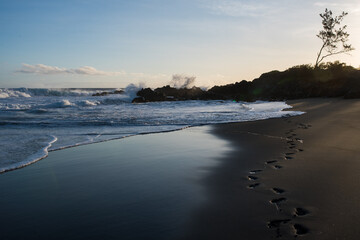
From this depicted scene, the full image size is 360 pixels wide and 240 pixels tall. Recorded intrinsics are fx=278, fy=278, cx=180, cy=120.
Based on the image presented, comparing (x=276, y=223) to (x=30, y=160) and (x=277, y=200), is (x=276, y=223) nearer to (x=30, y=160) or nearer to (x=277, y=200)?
(x=277, y=200)

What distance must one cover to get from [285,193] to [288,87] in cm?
2840

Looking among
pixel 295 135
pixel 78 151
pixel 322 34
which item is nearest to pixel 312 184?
pixel 295 135

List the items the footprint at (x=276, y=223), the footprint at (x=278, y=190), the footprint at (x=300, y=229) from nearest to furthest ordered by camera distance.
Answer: the footprint at (x=300, y=229), the footprint at (x=276, y=223), the footprint at (x=278, y=190)

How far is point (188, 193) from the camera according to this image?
3516 millimetres

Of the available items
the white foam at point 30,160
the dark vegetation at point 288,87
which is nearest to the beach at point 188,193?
the white foam at point 30,160

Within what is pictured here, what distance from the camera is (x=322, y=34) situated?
102 ft

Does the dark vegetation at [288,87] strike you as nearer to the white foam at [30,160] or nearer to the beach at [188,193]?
the beach at [188,193]

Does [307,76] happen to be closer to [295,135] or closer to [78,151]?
[295,135]

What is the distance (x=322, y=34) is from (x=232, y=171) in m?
32.2

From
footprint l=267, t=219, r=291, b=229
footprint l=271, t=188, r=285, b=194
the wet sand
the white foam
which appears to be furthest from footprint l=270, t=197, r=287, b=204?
the white foam

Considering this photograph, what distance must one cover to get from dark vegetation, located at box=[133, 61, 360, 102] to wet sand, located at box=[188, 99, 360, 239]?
1687cm

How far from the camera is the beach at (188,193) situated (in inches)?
101

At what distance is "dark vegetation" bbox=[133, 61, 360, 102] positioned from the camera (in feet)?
82.2

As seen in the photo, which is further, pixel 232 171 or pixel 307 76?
pixel 307 76
